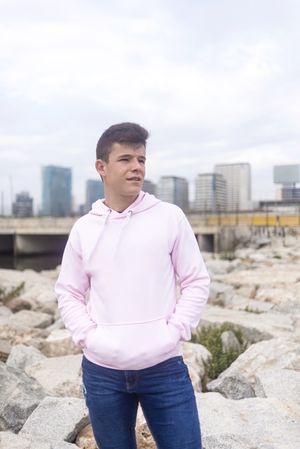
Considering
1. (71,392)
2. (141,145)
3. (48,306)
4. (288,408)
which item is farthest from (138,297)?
(48,306)

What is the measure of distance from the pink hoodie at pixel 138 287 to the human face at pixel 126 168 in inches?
2.7

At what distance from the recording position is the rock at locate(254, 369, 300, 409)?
4.02 metres

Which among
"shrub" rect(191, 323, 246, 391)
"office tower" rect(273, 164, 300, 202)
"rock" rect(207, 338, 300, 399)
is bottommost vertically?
"shrub" rect(191, 323, 246, 391)

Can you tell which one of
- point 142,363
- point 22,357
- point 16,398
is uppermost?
point 142,363

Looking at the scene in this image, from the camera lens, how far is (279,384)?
413 centimetres

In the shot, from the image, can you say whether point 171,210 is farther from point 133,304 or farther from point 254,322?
point 254,322

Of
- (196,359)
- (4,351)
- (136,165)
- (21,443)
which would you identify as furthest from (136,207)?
(4,351)

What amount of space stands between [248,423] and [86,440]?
1.10 m

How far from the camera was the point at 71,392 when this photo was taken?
452cm

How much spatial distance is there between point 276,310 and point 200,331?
2.43 m

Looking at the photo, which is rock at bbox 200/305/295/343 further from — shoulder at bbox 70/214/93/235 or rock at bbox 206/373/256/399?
shoulder at bbox 70/214/93/235

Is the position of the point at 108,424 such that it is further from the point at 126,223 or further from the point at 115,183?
the point at 115,183

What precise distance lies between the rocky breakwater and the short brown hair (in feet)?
5.84

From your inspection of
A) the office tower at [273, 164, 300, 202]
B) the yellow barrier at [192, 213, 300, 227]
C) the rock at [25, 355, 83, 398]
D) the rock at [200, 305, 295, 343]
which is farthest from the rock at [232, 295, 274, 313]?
the office tower at [273, 164, 300, 202]
